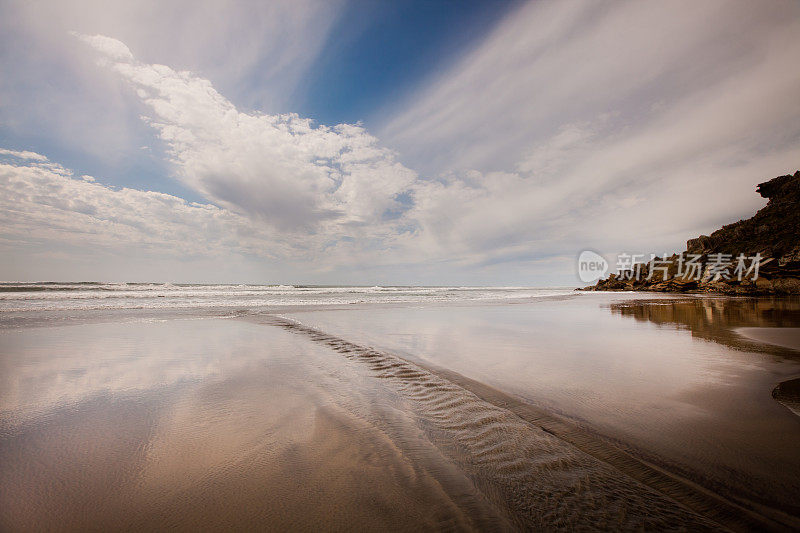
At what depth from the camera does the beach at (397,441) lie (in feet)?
6.20

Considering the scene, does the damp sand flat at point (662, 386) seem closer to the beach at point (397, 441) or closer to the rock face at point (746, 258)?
the beach at point (397, 441)

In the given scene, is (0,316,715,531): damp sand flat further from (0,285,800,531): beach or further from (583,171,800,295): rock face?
(583,171,800,295): rock face

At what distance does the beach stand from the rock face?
40.9 metres

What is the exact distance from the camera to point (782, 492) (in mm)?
2014

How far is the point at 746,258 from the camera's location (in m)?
37.4

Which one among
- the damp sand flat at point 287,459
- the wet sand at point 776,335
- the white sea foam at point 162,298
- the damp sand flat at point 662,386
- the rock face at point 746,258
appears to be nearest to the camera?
the damp sand flat at point 287,459

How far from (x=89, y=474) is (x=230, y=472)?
1083mm

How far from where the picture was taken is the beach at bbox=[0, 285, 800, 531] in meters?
1.89

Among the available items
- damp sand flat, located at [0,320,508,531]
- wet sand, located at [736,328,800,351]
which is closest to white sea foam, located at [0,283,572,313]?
damp sand flat, located at [0,320,508,531]

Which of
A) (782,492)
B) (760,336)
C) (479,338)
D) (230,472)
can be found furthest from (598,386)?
(760,336)

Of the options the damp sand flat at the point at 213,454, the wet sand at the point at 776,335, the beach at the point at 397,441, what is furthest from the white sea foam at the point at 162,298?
the wet sand at the point at 776,335

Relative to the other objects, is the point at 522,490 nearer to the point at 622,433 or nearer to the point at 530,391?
the point at 622,433

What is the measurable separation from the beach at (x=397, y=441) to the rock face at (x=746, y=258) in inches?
1611

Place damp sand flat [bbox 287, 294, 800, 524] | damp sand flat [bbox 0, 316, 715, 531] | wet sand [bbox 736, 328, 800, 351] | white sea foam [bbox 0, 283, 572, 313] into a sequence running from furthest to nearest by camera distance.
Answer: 1. white sea foam [bbox 0, 283, 572, 313]
2. wet sand [bbox 736, 328, 800, 351]
3. damp sand flat [bbox 287, 294, 800, 524]
4. damp sand flat [bbox 0, 316, 715, 531]
